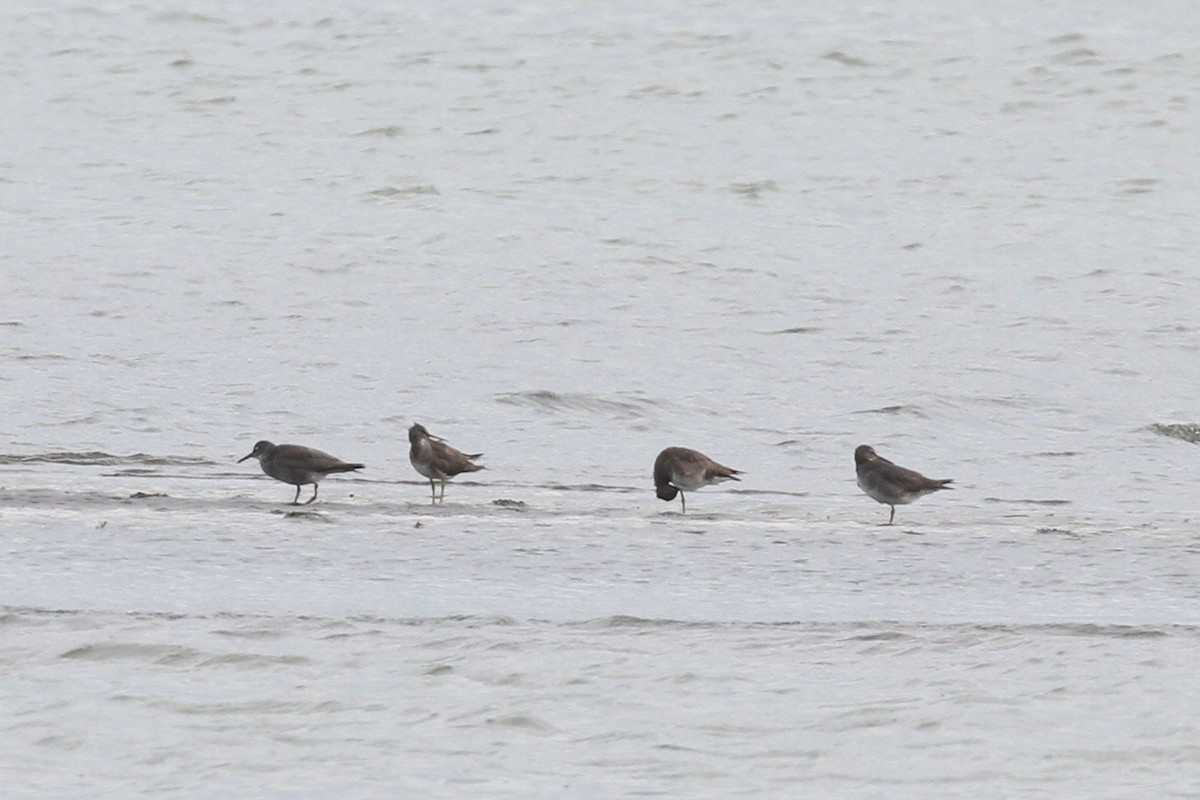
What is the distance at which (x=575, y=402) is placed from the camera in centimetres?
1524

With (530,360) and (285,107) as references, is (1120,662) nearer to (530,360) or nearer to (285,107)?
(530,360)

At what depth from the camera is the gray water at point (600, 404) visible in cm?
711

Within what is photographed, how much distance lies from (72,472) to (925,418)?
20.9ft

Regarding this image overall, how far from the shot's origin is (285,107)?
30734 millimetres

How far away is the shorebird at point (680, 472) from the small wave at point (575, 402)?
3594mm

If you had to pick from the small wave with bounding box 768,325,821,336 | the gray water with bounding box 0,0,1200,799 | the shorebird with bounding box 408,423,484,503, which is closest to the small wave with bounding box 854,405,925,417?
the gray water with bounding box 0,0,1200,799

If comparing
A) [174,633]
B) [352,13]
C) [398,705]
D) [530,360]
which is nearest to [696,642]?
[398,705]

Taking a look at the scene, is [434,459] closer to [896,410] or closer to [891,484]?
[891,484]

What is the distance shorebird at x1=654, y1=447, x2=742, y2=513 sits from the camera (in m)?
11.1

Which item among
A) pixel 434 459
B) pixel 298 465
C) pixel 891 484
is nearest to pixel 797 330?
pixel 891 484

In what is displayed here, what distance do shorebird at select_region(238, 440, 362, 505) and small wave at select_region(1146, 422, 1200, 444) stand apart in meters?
6.18

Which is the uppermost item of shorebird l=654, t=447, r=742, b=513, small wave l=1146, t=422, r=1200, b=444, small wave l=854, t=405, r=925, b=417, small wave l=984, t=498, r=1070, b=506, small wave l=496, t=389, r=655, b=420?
shorebird l=654, t=447, r=742, b=513

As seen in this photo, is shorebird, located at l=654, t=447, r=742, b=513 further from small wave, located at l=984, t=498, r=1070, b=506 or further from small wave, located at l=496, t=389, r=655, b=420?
small wave, located at l=496, t=389, r=655, b=420

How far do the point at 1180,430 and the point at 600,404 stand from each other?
13.7ft
